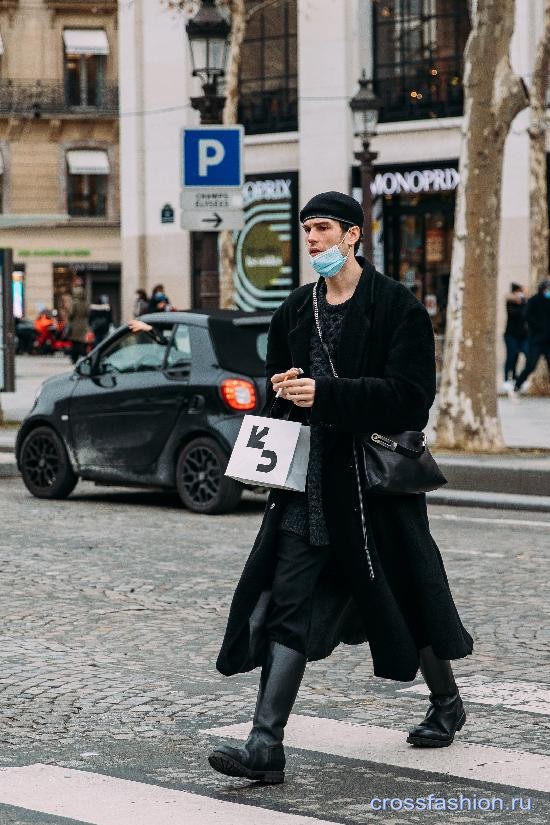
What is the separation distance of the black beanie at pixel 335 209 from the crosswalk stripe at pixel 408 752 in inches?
66.9

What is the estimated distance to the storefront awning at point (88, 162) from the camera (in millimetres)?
56750

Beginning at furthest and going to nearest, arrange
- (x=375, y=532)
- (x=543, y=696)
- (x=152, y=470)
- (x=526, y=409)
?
(x=526, y=409), (x=152, y=470), (x=543, y=696), (x=375, y=532)

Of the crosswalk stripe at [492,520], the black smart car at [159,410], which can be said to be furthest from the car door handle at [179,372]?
the crosswalk stripe at [492,520]

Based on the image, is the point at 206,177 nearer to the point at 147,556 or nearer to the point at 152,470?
the point at 152,470

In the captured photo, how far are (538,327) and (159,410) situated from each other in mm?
12273

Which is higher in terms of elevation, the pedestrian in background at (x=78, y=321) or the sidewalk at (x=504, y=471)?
the pedestrian in background at (x=78, y=321)

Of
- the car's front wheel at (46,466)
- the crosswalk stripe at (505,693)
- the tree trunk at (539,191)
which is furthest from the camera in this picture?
the tree trunk at (539,191)

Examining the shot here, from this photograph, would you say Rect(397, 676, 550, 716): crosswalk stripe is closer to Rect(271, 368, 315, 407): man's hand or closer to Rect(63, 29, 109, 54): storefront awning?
Rect(271, 368, 315, 407): man's hand

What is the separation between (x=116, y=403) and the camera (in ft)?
43.5

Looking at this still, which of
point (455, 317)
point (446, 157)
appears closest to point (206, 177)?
point (455, 317)

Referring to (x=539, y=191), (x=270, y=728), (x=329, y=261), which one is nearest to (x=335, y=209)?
(x=329, y=261)

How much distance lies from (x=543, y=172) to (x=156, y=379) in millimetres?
15839

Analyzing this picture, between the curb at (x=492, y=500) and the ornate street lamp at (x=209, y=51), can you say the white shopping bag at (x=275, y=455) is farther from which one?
the ornate street lamp at (x=209, y=51)

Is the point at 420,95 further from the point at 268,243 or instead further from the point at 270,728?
the point at 270,728
